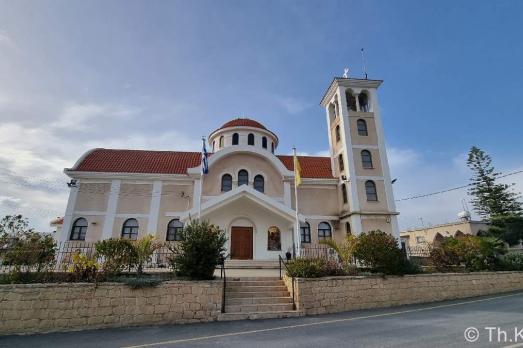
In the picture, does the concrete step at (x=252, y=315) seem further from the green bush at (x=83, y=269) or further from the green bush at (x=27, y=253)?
the green bush at (x=27, y=253)

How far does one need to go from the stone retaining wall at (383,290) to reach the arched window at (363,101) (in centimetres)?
1554

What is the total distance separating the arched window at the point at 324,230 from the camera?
64.9 ft

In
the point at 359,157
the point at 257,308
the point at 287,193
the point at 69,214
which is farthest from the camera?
the point at 359,157

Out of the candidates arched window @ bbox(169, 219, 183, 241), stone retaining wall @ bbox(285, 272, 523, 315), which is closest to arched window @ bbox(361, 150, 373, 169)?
stone retaining wall @ bbox(285, 272, 523, 315)

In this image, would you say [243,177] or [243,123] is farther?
[243,123]

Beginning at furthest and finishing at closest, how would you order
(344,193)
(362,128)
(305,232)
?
(362,128), (344,193), (305,232)

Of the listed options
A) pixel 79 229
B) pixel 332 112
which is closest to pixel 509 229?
pixel 332 112

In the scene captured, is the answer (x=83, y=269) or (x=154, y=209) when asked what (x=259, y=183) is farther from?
(x=83, y=269)

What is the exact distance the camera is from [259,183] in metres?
19.7

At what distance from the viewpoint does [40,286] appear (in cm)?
736

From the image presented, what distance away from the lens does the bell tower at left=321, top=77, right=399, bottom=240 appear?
62.5 feet

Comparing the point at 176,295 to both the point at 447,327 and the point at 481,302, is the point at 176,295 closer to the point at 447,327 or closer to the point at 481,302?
the point at 447,327

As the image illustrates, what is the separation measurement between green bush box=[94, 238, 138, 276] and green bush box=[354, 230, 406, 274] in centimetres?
876

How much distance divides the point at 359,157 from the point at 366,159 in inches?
27.5
